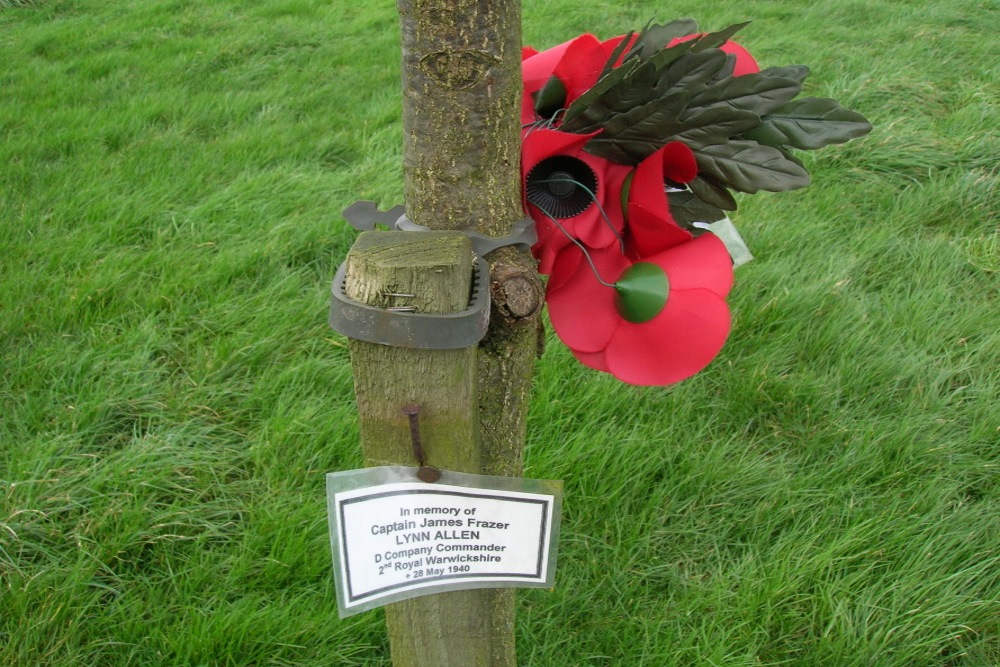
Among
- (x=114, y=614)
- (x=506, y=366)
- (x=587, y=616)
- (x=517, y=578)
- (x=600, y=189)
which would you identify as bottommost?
(x=587, y=616)

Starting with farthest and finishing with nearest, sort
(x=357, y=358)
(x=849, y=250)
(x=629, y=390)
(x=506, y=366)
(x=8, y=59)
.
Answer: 1. (x=8, y=59)
2. (x=849, y=250)
3. (x=629, y=390)
4. (x=506, y=366)
5. (x=357, y=358)

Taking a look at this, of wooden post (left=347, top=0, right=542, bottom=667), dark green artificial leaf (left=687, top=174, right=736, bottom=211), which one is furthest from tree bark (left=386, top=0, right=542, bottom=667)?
dark green artificial leaf (left=687, top=174, right=736, bottom=211)

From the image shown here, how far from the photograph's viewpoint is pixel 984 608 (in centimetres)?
150

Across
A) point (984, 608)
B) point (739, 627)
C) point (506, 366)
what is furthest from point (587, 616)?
point (506, 366)

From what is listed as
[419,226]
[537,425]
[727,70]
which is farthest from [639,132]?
[537,425]

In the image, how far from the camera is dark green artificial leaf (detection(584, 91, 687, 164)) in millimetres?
868

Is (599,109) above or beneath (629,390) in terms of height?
above

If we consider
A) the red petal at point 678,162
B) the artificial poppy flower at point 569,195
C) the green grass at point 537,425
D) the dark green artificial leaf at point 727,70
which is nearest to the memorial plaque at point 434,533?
the artificial poppy flower at point 569,195

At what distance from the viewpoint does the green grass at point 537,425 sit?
58.6 inches

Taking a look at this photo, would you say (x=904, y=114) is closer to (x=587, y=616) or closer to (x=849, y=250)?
(x=849, y=250)

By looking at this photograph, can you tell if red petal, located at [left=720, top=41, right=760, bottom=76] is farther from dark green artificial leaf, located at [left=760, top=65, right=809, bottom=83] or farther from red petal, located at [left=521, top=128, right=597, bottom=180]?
red petal, located at [left=521, top=128, right=597, bottom=180]

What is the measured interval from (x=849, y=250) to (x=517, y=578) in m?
1.99

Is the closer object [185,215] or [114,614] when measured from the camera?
[114,614]

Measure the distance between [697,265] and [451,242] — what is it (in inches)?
12.2
